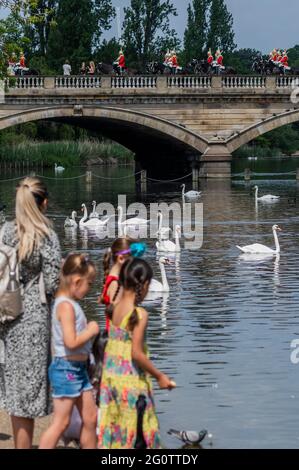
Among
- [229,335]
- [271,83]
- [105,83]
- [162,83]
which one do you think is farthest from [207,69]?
[229,335]

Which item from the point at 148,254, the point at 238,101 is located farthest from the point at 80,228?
the point at 238,101

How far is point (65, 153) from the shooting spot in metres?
74.2

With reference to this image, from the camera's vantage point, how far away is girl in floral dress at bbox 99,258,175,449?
7.74 meters

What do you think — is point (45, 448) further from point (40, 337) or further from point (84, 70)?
point (84, 70)

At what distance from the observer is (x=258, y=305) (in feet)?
57.1

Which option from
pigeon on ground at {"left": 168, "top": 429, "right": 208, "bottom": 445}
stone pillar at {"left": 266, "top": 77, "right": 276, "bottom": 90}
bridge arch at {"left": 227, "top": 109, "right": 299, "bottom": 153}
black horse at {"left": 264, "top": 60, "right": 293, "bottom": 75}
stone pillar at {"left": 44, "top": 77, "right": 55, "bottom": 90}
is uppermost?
black horse at {"left": 264, "top": 60, "right": 293, "bottom": 75}

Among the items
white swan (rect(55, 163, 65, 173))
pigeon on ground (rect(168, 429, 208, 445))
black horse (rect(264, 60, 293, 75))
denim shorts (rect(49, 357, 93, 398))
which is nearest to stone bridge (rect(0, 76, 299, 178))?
black horse (rect(264, 60, 293, 75))

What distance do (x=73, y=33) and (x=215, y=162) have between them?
1196 inches

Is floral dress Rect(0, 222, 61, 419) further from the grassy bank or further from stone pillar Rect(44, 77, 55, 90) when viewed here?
the grassy bank

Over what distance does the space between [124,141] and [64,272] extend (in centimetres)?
5503

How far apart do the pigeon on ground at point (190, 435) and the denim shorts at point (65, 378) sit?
66.8 inches

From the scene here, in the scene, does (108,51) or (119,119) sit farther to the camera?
(108,51)

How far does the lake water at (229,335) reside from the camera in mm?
10898

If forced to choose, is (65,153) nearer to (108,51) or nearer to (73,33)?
(73,33)
